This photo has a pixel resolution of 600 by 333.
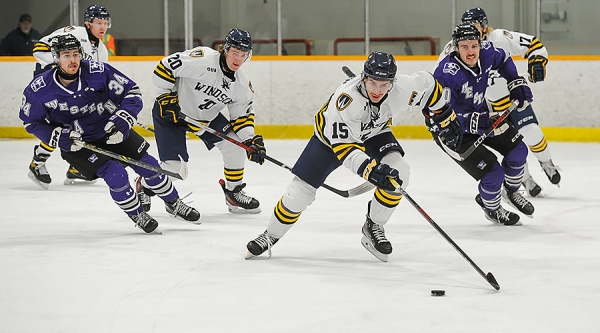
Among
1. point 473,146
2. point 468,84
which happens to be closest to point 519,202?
point 473,146

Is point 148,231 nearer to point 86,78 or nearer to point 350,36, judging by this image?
point 86,78

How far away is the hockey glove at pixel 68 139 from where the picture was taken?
12.1ft

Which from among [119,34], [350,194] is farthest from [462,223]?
[119,34]

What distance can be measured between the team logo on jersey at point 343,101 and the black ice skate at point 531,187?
2.20 meters

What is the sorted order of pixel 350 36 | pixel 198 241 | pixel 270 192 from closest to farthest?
1. pixel 198 241
2. pixel 270 192
3. pixel 350 36

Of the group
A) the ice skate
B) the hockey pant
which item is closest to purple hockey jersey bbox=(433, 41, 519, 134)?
the hockey pant

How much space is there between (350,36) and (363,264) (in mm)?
5641

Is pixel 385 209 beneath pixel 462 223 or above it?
above

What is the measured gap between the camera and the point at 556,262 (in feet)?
10.6

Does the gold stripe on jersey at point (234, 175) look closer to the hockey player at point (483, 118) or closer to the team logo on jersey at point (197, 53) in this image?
the team logo on jersey at point (197, 53)

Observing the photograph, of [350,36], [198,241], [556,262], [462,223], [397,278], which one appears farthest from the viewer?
[350,36]

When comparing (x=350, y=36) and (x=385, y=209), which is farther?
(x=350, y=36)

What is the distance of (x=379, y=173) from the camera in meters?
2.96

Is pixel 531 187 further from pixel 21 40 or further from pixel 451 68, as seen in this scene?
pixel 21 40
